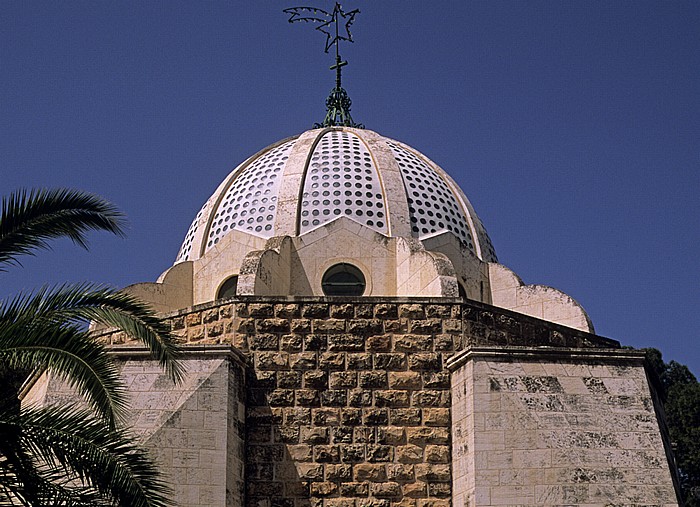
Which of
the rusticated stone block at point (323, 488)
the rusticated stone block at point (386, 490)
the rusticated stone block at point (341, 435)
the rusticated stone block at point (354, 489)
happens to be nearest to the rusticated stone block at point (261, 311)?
the rusticated stone block at point (341, 435)

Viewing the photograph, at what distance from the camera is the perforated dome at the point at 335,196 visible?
48.7 feet

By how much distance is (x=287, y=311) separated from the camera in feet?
36.6

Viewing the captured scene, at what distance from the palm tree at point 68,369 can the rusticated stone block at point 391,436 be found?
297cm

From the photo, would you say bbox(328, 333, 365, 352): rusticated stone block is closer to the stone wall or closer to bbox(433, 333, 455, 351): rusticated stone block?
bbox(433, 333, 455, 351): rusticated stone block

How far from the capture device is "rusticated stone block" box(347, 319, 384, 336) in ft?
36.4

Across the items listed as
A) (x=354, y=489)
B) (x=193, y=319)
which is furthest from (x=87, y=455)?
(x=193, y=319)

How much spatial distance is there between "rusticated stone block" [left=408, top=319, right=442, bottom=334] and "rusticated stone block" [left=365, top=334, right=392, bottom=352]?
0.90ft

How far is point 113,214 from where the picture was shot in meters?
8.76

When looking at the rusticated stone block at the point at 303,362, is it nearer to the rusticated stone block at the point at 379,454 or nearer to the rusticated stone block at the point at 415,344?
the rusticated stone block at the point at 415,344

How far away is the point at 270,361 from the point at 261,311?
533 millimetres

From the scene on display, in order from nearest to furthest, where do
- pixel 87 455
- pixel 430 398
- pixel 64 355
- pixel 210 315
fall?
pixel 87 455 < pixel 64 355 < pixel 430 398 < pixel 210 315

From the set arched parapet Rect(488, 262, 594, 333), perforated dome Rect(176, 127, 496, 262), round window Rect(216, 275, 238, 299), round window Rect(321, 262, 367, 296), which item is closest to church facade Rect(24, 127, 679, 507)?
round window Rect(321, 262, 367, 296)

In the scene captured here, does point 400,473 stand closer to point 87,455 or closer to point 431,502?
point 431,502

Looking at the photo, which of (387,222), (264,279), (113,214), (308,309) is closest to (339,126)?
(387,222)
